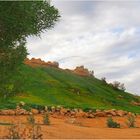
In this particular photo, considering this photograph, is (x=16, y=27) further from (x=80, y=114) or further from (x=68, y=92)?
(x=68, y=92)

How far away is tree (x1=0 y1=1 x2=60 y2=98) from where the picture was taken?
25078 mm

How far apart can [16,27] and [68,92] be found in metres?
37.9

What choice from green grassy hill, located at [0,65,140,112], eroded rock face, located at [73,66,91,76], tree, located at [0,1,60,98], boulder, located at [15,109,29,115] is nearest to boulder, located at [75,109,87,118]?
green grassy hill, located at [0,65,140,112]

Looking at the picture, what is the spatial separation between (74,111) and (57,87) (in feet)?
52.5

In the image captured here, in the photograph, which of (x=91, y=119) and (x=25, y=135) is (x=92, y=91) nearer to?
(x=91, y=119)

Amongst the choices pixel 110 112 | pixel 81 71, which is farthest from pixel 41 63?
pixel 110 112

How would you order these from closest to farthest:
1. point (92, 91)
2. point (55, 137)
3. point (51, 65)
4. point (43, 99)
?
point (55, 137)
point (43, 99)
point (92, 91)
point (51, 65)

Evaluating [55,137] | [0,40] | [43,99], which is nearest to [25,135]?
[55,137]

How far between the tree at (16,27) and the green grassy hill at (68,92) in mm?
19855

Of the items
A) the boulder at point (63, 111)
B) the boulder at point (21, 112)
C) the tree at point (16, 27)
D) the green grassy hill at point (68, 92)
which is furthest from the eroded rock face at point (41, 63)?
the tree at point (16, 27)

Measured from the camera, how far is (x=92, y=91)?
227 ft

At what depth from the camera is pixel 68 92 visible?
208 ft

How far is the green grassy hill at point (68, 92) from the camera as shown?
56.5 meters

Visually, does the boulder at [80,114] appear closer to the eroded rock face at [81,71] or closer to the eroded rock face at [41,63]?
the eroded rock face at [41,63]
